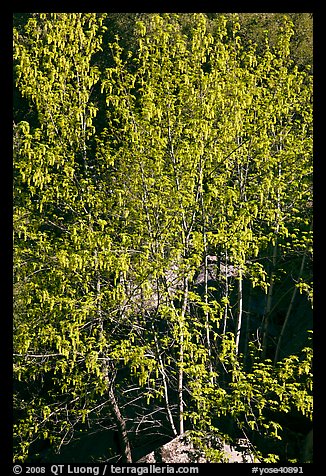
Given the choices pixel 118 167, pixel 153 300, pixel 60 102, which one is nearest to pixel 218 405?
pixel 153 300

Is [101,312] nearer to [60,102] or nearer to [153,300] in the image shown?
[153,300]

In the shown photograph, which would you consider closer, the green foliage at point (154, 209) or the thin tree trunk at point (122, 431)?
the green foliage at point (154, 209)

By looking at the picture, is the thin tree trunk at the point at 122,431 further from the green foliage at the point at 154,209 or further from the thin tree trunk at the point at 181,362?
the thin tree trunk at the point at 181,362

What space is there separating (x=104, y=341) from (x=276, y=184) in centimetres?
368

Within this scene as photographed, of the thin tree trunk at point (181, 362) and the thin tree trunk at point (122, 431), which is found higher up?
the thin tree trunk at point (181, 362)

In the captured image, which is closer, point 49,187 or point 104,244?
point 104,244

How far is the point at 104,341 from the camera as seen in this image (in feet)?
30.2

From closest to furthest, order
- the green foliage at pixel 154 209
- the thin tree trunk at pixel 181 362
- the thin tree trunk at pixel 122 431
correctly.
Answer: the thin tree trunk at pixel 181 362 → the green foliage at pixel 154 209 → the thin tree trunk at pixel 122 431

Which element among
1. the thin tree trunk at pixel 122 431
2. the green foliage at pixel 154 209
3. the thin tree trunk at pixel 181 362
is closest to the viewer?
the thin tree trunk at pixel 181 362

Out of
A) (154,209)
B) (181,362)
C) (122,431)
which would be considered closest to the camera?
(181,362)

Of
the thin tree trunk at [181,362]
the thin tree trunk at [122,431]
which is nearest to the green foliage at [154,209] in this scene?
the thin tree trunk at [181,362]

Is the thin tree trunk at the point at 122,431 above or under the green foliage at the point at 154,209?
under

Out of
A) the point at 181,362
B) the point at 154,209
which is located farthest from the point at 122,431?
the point at 154,209

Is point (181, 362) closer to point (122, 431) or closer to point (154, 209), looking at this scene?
point (122, 431)
